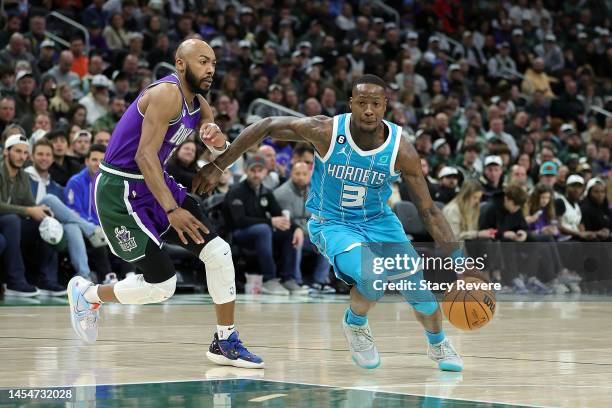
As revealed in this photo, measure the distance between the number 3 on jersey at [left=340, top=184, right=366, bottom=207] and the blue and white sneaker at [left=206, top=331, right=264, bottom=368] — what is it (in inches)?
43.7

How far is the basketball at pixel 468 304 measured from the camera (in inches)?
281

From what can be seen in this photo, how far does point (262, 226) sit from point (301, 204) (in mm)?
1089

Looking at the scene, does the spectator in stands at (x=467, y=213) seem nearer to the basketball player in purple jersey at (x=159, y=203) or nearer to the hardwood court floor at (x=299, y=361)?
the hardwood court floor at (x=299, y=361)

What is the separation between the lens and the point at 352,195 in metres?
7.48

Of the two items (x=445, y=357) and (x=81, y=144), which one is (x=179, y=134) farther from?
(x=81, y=144)

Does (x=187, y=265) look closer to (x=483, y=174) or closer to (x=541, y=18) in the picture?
(x=483, y=174)

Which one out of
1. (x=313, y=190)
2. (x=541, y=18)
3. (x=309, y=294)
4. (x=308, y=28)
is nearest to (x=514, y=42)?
(x=541, y=18)

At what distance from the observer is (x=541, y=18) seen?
27.6 m

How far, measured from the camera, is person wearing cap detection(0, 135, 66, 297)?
12.9 meters

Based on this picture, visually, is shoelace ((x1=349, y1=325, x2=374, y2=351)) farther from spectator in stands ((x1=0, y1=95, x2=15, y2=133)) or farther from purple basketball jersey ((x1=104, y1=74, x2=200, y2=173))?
spectator in stands ((x1=0, y1=95, x2=15, y2=133))

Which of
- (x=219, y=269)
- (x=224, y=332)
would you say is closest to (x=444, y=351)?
(x=224, y=332)

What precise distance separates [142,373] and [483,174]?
1133cm

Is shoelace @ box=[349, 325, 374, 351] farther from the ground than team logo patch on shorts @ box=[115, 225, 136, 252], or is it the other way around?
team logo patch on shorts @ box=[115, 225, 136, 252]

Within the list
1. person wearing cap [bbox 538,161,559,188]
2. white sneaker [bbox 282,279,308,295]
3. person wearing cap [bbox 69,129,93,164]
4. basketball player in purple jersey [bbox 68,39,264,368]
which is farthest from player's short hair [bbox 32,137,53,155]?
person wearing cap [bbox 538,161,559,188]
